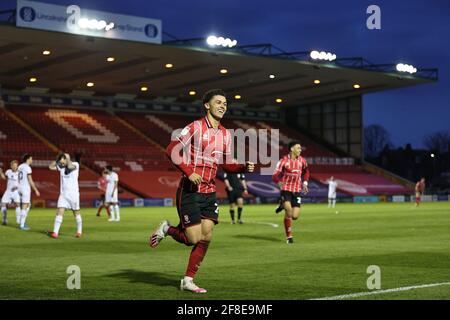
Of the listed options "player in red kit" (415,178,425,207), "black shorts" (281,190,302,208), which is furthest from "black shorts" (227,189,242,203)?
"player in red kit" (415,178,425,207)

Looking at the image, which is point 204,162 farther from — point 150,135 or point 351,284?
point 150,135

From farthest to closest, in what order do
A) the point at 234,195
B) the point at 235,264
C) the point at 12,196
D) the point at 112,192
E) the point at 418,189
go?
the point at 418,189 < the point at 112,192 < the point at 234,195 < the point at 12,196 < the point at 235,264

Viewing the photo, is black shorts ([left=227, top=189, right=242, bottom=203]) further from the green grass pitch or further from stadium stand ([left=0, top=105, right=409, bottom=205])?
stadium stand ([left=0, top=105, right=409, bottom=205])

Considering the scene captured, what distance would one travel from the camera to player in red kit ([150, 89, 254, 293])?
9695 millimetres

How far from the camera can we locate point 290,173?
1847 centimetres

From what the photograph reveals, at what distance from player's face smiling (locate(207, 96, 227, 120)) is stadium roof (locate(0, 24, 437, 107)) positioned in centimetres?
3296

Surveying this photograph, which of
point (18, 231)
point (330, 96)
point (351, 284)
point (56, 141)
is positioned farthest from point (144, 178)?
point (351, 284)

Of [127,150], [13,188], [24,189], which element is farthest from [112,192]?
[127,150]

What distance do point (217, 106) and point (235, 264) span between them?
4419 mm

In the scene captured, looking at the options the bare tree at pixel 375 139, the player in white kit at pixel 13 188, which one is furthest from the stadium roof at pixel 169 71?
the bare tree at pixel 375 139

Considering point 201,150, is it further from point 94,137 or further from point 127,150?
point 94,137

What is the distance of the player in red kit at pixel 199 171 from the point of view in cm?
970

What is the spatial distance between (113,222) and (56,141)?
3021cm
